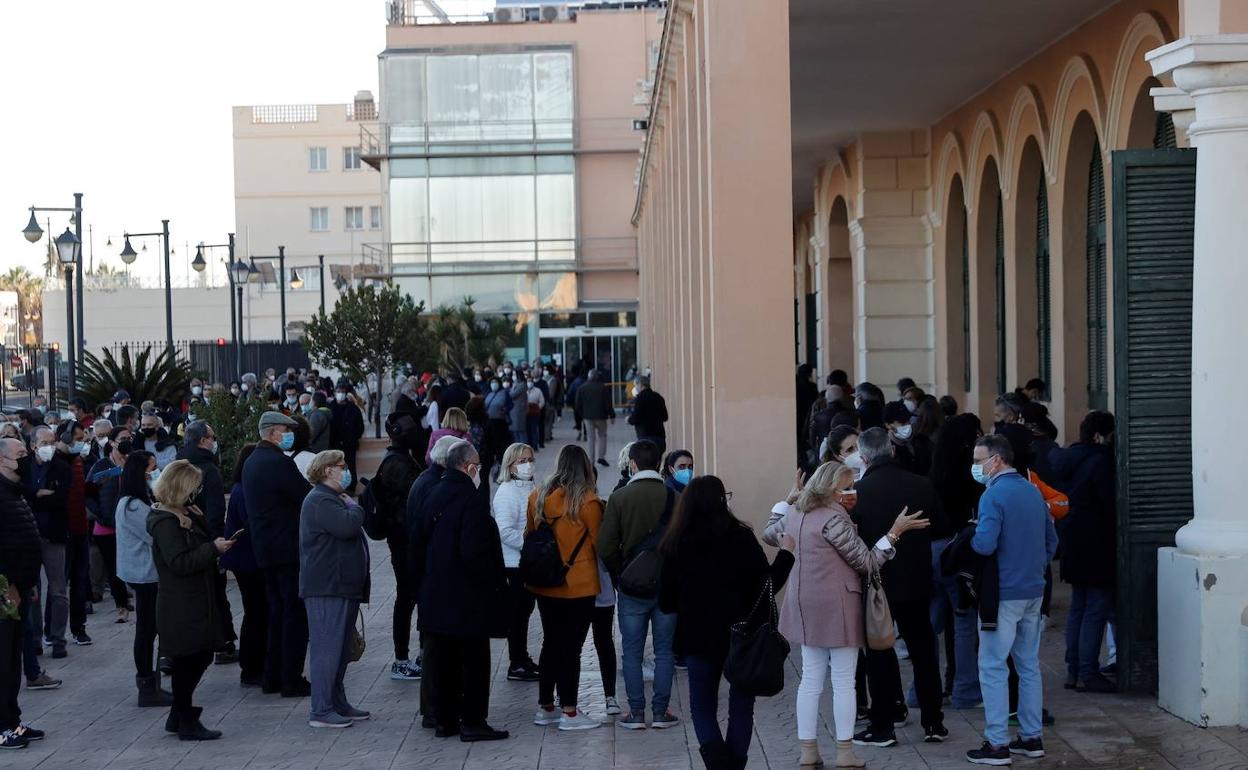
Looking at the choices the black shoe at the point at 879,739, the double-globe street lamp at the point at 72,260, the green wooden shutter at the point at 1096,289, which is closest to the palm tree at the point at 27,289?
the double-globe street lamp at the point at 72,260

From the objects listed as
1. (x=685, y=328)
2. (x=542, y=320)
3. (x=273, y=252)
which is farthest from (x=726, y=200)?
(x=273, y=252)

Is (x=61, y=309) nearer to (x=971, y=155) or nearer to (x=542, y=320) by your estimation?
(x=542, y=320)

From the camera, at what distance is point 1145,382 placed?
29.8 ft

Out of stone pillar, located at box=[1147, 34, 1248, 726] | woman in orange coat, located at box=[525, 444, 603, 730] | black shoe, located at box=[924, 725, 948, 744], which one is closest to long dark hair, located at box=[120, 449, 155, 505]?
woman in orange coat, located at box=[525, 444, 603, 730]

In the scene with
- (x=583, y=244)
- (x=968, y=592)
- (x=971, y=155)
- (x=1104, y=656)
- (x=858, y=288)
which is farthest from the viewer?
(x=583, y=244)

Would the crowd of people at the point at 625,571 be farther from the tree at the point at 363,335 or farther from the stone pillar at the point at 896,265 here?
the tree at the point at 363,335

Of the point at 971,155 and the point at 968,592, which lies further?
the point at 971,155

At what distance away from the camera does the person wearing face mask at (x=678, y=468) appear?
32.9 ft

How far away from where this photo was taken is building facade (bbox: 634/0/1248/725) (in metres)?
8.67

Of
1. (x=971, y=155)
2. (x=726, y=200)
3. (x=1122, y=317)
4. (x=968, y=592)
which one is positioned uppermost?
(x=971, y=155)

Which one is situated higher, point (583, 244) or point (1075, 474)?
point (583, 244)

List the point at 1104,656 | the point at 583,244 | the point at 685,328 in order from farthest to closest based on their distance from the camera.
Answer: the point at 583,244
the point at 685,328
the point at 1104,656

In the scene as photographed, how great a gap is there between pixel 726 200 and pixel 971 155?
9402 millimetres

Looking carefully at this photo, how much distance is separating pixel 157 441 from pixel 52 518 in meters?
2.67
